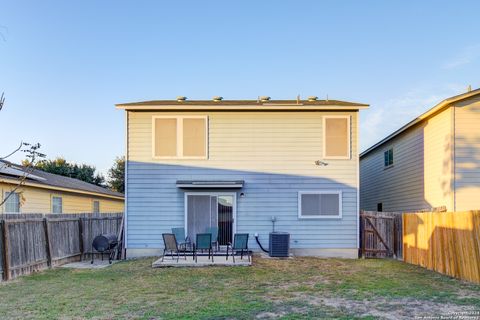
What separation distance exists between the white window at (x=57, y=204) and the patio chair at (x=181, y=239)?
882cm

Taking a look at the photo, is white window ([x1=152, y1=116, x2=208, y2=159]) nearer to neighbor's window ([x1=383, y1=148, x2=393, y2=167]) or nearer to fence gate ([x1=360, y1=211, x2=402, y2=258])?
fence gate ([x1=360, y1=211, x2=402, y2=258])

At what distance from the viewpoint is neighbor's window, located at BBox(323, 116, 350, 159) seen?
13625 millimetres

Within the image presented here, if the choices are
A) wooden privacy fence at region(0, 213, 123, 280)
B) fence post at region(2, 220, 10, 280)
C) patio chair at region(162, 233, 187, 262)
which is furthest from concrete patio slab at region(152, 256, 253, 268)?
fence post at region(2, 220, 10, 280)

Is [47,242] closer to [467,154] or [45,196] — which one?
[45,196]

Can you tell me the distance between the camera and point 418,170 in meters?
14.9

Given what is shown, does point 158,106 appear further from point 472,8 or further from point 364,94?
point 472,8

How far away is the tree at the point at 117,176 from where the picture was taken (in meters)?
40.9

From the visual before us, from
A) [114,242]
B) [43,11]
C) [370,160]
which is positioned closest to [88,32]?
[43,11]

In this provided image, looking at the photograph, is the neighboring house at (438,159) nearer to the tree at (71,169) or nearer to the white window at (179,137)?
the white window at (179,137)

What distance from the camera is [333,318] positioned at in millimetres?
5949

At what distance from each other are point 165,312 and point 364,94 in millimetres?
13539

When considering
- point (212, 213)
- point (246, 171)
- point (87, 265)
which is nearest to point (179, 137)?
point (246, 171)

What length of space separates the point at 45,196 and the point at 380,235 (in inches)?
545

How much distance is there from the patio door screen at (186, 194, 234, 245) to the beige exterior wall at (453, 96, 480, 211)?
6837 mm
